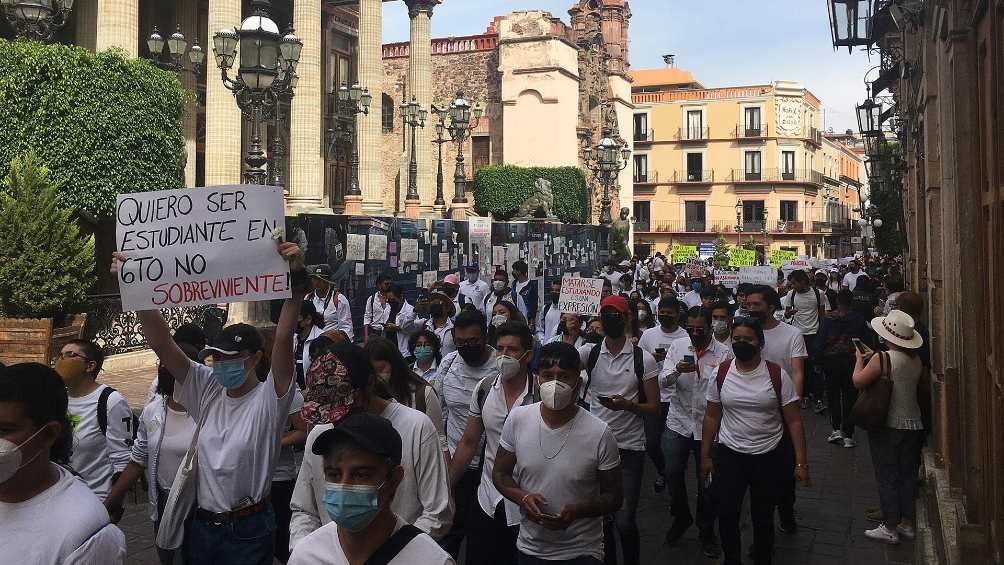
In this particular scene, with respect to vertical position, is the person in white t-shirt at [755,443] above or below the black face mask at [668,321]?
below

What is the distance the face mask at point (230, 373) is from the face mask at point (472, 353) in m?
1.84

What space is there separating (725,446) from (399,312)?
6679 millimetres

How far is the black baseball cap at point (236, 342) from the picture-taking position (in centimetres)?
418

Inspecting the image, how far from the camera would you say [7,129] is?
18250 millimetres

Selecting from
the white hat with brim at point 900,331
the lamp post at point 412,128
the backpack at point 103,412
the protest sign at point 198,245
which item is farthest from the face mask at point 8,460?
the lamp post at point 412,128

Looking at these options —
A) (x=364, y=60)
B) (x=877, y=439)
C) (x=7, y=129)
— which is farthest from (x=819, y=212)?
(x=877, y=439)

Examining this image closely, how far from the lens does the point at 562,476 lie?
414cm

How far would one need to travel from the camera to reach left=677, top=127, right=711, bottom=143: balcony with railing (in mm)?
69500

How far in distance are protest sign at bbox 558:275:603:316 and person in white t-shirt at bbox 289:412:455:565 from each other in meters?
7.27

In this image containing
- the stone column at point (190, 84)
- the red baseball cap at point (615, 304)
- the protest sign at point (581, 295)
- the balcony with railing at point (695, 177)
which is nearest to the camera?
the red baseball cap at point (615, 304)

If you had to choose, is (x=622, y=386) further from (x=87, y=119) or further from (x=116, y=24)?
(x=116, y=24)

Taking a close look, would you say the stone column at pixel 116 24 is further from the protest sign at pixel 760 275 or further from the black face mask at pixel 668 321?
the black face mask at pixel 668 321

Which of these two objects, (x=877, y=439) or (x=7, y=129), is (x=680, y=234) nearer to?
(x=7, y=129)

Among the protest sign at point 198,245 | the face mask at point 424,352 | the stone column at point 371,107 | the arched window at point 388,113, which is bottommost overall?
the face mask at point 424,352
